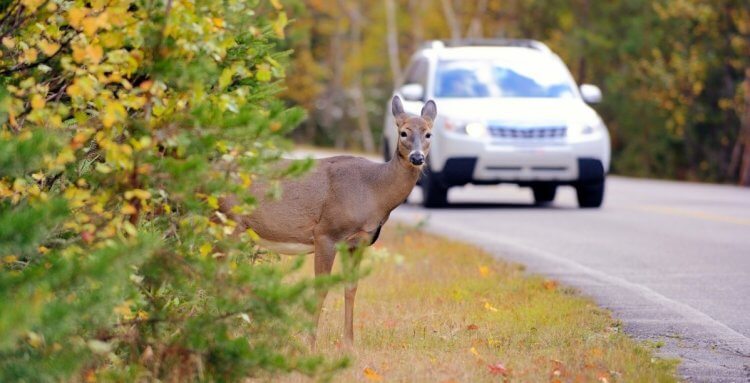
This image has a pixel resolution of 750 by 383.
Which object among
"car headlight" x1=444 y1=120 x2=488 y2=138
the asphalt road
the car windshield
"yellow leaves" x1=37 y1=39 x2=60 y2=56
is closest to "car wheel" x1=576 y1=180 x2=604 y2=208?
the asphalt road

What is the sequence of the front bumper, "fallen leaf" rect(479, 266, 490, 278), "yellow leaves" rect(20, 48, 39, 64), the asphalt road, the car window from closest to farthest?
1. "yellow leaves" rect(20, 48, 39, 64)
2. the asphalt road
3. "fallen leaf" rect(479, 266, 490, 278)
4. the front bumper
5. the car window

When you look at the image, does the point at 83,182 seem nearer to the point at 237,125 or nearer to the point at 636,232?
the point at 237,125

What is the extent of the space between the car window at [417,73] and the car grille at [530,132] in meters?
1.91

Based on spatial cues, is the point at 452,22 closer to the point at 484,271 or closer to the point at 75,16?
the point at 484,271

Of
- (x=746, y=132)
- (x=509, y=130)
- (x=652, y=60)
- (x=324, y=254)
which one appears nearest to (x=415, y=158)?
(x=324, y=254)

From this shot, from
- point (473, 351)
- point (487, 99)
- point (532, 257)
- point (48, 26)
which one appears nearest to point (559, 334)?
point (473, 351)

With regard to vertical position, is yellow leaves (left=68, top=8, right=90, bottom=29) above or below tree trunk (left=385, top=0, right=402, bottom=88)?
above

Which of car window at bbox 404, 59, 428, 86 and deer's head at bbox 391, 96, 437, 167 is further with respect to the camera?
car window at bbox 404, 59, 428, 86

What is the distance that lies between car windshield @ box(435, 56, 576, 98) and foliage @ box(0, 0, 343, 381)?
1490 cm

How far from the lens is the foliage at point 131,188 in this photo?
A: 6.30 metres

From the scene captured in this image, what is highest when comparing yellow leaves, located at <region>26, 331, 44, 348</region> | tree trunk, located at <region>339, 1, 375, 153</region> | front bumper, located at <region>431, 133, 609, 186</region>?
yellow leaves, located at <region>26, 331, 44, 348</region>

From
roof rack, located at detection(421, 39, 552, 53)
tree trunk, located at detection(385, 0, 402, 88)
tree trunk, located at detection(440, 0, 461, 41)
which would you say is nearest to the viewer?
roof rack, located at detection(421, 39, 552, 53)

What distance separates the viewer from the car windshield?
73.9 ft

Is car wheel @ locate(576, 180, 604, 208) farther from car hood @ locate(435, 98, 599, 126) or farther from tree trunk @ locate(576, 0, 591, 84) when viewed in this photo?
tree trunk @ locate(576, 0, 591, 84)
